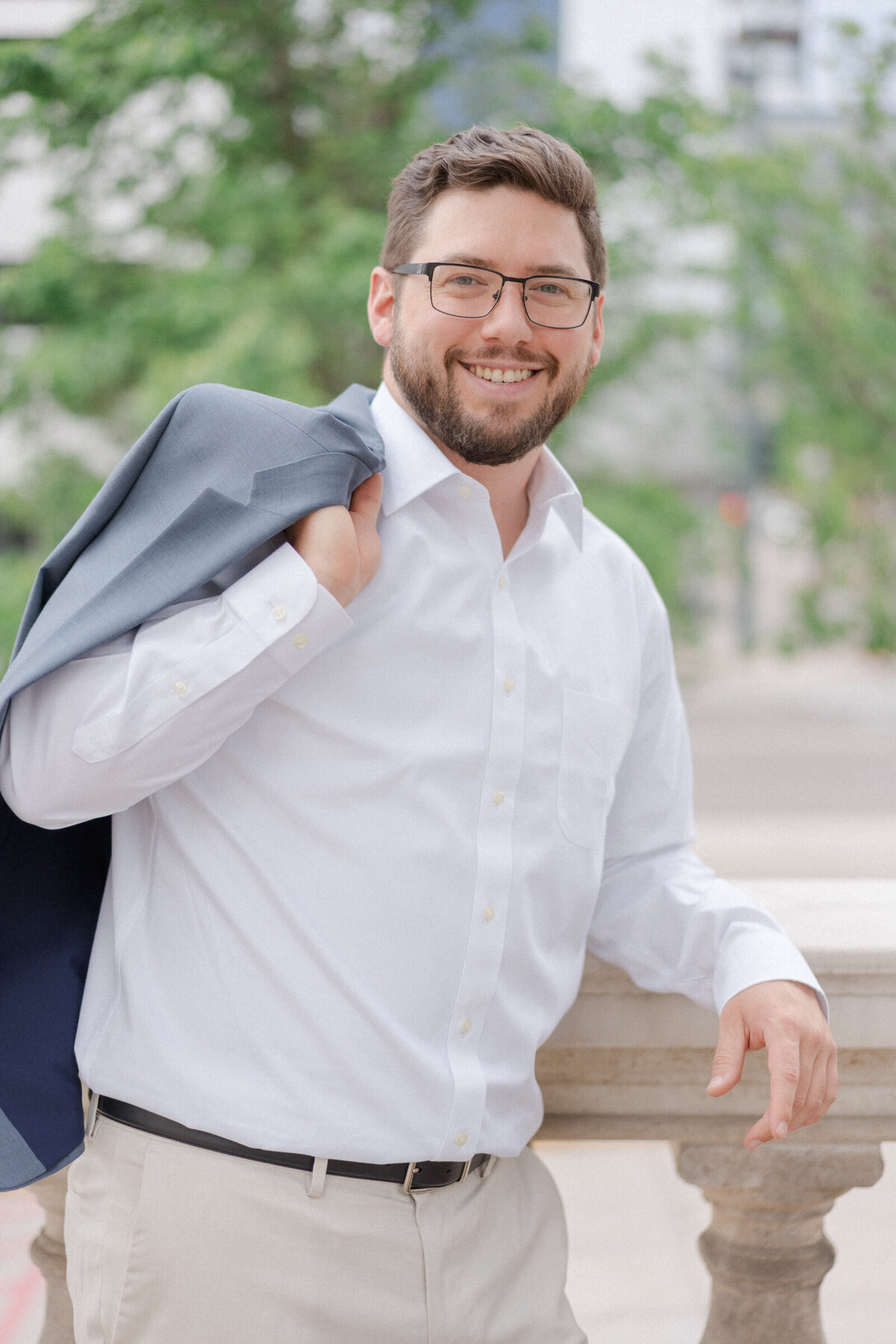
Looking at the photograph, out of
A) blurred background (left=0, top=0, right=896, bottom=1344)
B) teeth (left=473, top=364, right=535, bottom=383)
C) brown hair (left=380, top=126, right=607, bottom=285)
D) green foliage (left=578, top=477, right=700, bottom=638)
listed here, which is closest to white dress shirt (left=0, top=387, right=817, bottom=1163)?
teeth (left=473, top=364, right=535, bottom=383)

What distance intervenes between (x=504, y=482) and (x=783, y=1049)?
765mm

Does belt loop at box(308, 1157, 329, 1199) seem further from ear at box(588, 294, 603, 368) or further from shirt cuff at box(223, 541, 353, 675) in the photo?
ear at box(588, 294, 603, 368)

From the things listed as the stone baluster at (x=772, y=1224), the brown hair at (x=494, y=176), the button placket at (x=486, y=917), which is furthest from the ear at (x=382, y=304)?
the stone baluster at (x=772, y=1224)

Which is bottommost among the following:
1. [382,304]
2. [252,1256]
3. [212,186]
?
[212,186]

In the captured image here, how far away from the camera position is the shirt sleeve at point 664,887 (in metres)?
1.61

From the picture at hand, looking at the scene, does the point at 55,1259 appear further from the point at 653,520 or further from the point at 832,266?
the point at 832,266

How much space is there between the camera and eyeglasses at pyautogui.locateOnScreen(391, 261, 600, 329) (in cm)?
158

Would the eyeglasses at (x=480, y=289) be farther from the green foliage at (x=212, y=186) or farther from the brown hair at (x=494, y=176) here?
the green foliage at (x=212, y=186)

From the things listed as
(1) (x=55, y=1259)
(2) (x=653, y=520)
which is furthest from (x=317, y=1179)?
(2) (x=653, y=520)

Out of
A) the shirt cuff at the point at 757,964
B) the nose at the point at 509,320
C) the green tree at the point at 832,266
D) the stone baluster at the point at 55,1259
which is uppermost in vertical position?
the nose at the point at 509,320

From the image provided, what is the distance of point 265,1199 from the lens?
141 centimetres

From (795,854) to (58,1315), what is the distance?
23.6 ft

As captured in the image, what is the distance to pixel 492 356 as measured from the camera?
1.59m

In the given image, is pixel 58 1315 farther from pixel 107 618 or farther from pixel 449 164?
pixel 449 164
